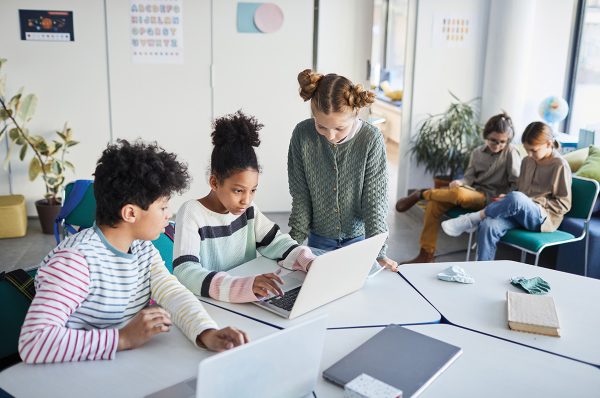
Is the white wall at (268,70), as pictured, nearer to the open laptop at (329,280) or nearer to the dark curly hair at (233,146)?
the dark curly hair at (233,146)

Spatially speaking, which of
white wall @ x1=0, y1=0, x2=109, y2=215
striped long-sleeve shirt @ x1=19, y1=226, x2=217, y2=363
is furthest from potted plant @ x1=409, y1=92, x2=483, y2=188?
striped long-sleeve shirt @ x1=19, y1=226, x2=217, y2=363

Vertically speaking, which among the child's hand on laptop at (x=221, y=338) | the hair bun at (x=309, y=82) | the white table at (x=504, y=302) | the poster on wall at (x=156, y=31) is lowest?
the white table at (x=504, y=302)

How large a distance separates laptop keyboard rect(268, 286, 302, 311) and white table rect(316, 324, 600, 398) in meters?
0.17

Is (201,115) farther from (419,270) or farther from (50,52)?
(419,270)

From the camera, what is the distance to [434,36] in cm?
511

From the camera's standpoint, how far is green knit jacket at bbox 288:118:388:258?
2.19 meters

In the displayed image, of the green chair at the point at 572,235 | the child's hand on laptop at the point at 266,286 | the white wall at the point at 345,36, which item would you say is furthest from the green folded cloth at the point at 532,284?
the white wall at the point at 345,36

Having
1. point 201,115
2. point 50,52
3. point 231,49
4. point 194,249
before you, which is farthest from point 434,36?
point 194,249

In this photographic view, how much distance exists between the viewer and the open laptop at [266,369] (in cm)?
104

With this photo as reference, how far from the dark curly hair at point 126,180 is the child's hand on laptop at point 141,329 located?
248mm

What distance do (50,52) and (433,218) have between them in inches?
123

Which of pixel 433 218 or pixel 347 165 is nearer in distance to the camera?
pixel 347 165

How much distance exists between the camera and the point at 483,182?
4.16 metres

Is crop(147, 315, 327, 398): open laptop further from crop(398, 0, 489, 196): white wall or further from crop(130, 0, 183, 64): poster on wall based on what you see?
crop(398, 0, 489, 196): white wall
